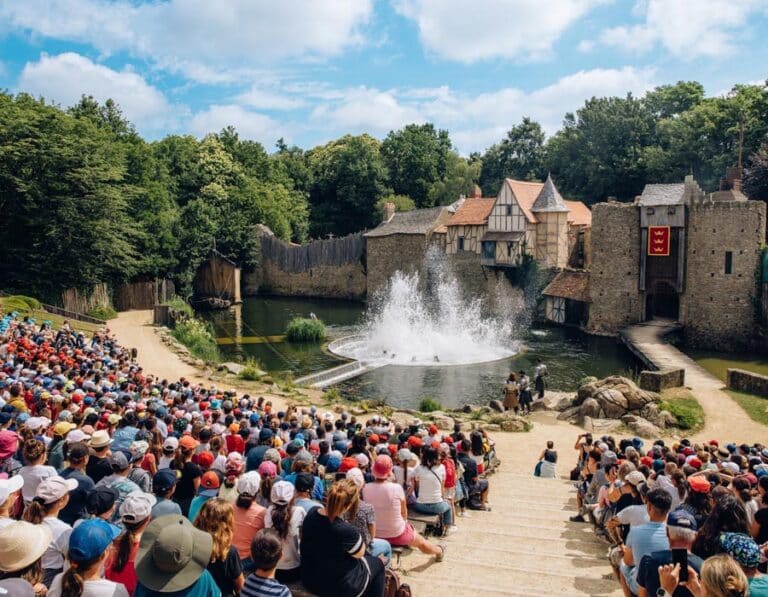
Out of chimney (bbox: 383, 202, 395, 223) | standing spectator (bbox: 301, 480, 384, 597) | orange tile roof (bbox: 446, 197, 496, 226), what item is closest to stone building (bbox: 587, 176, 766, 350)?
orange tile roof (bbox: 446, 197, 496, 226)

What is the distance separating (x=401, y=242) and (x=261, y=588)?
140 ft

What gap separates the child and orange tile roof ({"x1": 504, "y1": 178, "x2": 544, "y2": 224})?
3635 cm

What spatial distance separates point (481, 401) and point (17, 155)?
2351 centimetres

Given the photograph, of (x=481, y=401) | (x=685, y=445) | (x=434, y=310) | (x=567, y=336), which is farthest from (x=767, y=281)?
(x=685, y=445)

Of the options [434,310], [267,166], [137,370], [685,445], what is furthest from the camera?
[267,166]

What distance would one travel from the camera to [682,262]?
30.8 metres

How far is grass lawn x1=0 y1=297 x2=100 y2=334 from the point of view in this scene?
25.4 meters

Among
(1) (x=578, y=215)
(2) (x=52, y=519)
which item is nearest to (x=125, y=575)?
(2) (x=52, y=519)

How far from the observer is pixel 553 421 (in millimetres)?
17312

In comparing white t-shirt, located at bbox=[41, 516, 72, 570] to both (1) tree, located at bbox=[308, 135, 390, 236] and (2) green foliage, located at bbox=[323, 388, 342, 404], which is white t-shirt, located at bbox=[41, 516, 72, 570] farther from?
(1) tree, located at bbox=[308, 135, 390, 236]

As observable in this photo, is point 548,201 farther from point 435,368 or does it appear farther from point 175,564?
point 175,564

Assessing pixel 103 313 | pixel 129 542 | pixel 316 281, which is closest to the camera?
pixel 129 542

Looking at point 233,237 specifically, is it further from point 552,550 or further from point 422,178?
point 552,550

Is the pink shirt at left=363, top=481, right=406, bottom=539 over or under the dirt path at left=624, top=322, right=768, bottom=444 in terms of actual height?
over
